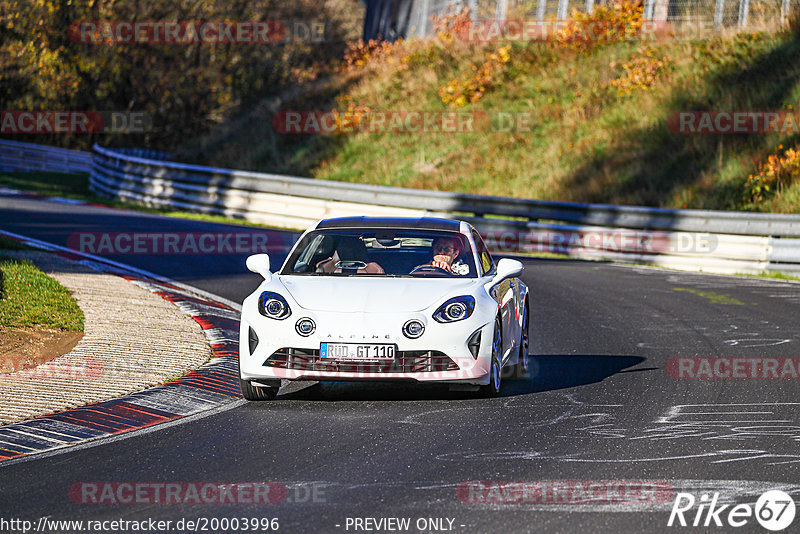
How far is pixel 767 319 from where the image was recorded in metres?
13.6

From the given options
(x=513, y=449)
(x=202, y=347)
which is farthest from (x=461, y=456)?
(x=202, y=347)

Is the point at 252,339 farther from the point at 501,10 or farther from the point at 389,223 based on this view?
the point at 501,10

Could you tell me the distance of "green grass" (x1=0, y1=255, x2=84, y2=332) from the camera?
36.7 feet

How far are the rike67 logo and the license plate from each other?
9.20ft

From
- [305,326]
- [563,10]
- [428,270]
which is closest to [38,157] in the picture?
[563,10]

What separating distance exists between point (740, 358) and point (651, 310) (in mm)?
3515

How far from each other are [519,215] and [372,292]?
45.5 feet

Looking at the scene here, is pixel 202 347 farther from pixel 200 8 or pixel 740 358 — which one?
pixel 200 8

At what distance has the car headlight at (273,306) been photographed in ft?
28.0

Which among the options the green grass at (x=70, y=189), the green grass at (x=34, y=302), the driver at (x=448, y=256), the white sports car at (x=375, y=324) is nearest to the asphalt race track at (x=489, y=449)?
the white sports car at (x=375, y=324)

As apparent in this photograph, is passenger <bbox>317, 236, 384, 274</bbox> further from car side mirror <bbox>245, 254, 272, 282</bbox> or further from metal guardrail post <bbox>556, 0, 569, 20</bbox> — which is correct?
metal guardrail post <bbox>556, 0, 569, 20</bbox>

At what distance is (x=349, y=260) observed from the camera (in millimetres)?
9625

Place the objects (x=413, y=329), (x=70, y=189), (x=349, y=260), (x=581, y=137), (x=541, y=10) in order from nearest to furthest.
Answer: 1. (x=413, y=329)
2. (x=349, y=260)
3. (x=581, y=137)
4. (x=70, y=189)
5. (x=541, y=10)

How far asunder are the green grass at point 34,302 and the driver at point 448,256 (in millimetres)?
3746
